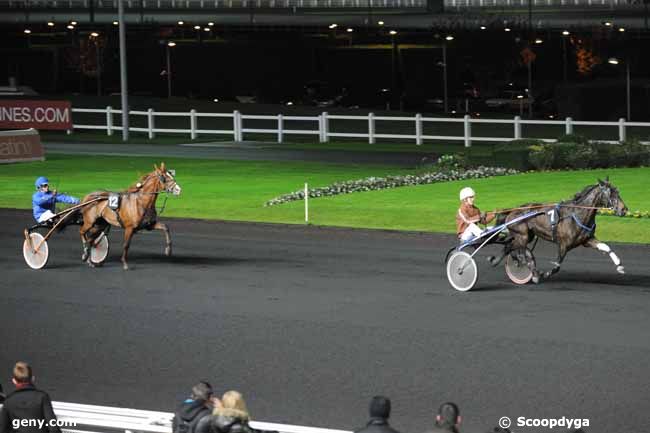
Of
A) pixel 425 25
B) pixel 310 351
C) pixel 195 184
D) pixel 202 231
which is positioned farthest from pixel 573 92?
pixel 310 351

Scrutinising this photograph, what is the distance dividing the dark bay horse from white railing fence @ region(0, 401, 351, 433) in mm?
8161

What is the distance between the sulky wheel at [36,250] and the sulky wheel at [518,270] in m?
7.52

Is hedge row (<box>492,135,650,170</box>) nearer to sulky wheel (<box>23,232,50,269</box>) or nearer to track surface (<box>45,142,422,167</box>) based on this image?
track surface (<box>45,142,422,167</box>)

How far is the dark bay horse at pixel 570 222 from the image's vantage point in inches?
737

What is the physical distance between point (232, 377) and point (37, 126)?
1583 inches

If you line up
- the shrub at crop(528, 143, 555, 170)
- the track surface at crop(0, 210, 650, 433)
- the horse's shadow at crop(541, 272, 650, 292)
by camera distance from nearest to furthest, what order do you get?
the track surface at crop(0, 210, 650, 433), the horse's shadow at crop(541, 272, 650, 292), the shrub at crop(528, 143, 555, 170)

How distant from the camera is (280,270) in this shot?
21.7 metres

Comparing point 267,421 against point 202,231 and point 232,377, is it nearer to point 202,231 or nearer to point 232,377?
point 232,377

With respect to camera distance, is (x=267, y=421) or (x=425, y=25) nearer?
(x=267, y=421)

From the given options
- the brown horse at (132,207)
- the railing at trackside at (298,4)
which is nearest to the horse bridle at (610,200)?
the brown horse at (132,207)

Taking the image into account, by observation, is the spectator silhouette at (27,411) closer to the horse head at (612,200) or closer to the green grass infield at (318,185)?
the horse head at (612,200)

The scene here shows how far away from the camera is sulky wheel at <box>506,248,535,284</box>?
19703mm

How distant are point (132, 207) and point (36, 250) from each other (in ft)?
6.35

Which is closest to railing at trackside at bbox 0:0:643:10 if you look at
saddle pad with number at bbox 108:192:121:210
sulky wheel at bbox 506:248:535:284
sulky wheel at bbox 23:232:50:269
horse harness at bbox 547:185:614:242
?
sulky wheel at bbox 23:232:50:269
